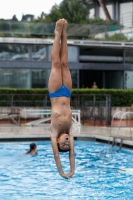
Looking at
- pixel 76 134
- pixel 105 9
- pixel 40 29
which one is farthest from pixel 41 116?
pixel 105 9

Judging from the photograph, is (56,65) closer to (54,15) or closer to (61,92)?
(61,92)

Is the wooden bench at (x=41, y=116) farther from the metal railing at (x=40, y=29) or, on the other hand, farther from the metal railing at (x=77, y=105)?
the metal railing at (x=40, y=29)

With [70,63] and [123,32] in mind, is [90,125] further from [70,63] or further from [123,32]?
[123,32]

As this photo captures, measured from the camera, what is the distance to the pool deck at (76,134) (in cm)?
1789

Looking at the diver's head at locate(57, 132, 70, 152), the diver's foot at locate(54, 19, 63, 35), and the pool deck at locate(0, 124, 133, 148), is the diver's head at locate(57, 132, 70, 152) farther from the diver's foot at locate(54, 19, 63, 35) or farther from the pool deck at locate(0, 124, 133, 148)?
the pool deck at locate(0, 124, 133, 148)

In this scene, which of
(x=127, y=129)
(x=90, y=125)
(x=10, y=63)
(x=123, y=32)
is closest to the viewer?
(x=127, y=129)

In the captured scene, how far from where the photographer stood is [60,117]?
9.09m

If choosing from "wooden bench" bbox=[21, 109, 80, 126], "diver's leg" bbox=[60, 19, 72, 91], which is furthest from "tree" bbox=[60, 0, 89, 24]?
"diver's leg" bbox=[60, 19, 72, 91]

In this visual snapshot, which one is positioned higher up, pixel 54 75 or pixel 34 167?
pixel 54 75

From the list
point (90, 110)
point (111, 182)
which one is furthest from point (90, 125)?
point (111, 182)

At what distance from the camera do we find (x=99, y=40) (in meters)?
29.7

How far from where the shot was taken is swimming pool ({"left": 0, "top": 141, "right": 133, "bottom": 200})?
11070mm

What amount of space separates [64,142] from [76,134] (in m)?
10.4

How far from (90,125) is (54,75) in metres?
14.2
